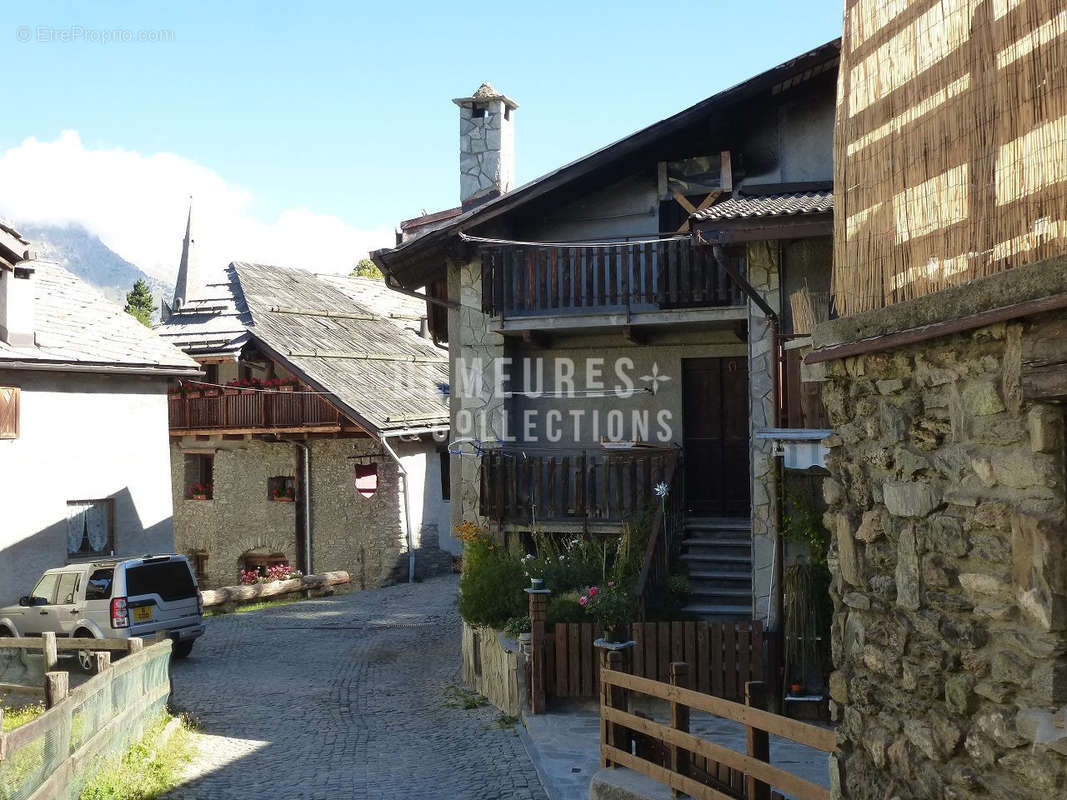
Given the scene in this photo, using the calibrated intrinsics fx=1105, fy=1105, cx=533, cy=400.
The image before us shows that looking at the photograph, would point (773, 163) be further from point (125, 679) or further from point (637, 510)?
point (125, 679)

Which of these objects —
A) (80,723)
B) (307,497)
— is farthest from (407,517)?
(80,723)

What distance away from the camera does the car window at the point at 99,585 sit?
611 inches

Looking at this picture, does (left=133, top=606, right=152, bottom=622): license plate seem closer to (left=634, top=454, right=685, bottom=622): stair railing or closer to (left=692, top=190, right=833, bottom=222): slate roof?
(left=634, top=454, right=685, bottom=622): stair railing

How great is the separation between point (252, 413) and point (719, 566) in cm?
1475

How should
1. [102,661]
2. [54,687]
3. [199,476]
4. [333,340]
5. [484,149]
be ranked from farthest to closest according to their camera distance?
[333,340], [199,476], [484,149], [102,661], [54,687]

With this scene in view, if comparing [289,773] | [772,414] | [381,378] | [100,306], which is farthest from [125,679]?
[381,378]

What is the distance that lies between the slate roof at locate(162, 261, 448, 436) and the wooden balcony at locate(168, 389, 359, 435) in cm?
60

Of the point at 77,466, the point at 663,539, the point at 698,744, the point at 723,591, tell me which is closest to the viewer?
the point at 698,744

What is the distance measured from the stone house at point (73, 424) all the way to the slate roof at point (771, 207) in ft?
39.1

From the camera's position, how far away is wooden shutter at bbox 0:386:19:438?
710 inches

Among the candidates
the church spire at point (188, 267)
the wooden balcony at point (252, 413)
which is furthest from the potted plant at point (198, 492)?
the church spire at point (188, 267)

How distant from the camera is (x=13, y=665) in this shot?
1176cm

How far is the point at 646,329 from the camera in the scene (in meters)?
15.0

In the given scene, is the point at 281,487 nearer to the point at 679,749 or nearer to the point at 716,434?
the point at 716,434
